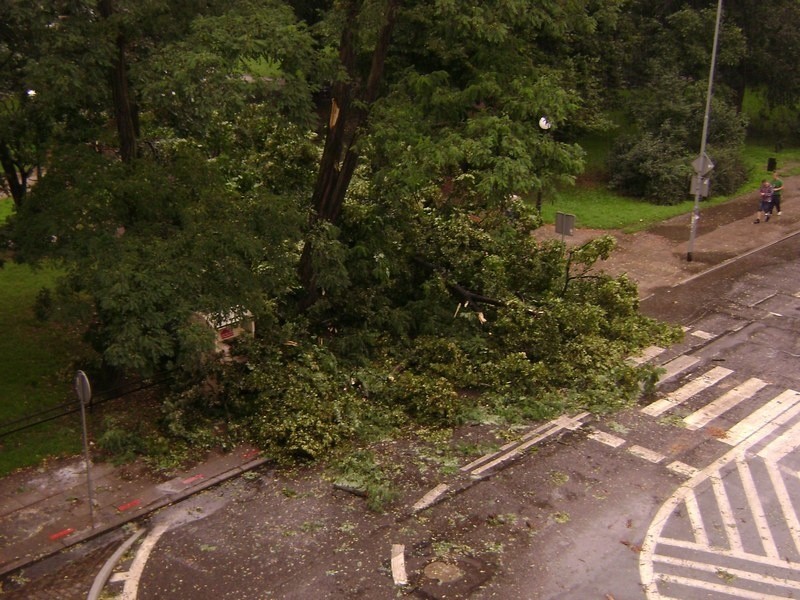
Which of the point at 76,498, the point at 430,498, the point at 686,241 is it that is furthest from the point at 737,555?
the point at 686,241

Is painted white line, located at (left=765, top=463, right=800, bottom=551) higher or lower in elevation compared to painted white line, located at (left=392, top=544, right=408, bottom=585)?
lower

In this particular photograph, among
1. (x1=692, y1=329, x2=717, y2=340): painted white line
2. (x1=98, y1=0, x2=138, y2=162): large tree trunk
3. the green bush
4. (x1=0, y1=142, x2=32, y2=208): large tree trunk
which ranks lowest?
(x1=692, y1=329, x2=717, y2=340): painted white line

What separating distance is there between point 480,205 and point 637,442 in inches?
252

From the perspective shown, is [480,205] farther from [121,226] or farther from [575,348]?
[121,226]

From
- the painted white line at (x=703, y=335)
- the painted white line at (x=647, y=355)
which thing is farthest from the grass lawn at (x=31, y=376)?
the painted white line at (x=703, y=335)

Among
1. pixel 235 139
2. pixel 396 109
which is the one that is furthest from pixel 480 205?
pixel 235 139

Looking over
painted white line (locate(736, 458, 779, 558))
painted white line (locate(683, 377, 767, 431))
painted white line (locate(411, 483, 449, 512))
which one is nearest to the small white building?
A: painted white line (locate(411, 483, 449, 512))

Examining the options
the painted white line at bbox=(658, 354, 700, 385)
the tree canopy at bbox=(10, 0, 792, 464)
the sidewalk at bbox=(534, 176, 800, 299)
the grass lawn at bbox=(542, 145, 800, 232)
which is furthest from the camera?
the grass lawn at bbox=(542, 145, 800, 232)

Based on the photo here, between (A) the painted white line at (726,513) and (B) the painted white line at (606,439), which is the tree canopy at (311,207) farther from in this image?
(A) the painted white line at (726,513)

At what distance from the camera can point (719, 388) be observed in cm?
1506

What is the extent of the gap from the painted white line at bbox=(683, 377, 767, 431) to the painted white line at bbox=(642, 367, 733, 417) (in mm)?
396

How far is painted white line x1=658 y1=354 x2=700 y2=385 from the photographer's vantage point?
15461 mm

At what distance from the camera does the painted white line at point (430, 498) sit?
11.2 metres

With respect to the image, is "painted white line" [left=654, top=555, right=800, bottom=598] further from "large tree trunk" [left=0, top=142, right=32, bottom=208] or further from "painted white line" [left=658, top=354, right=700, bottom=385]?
"large tree trunk" [left=0, top=142, right=32, bottom=208]
